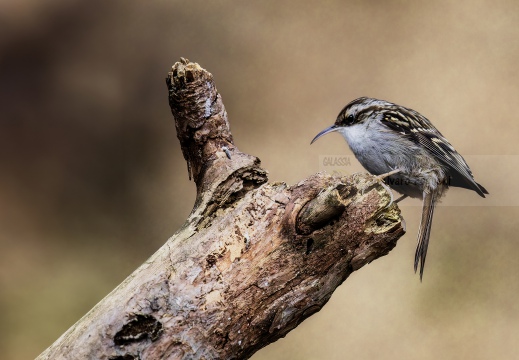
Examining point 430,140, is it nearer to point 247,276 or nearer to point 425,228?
point 425,228

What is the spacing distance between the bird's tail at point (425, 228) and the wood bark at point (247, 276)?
17.7 inches

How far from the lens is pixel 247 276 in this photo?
138cm

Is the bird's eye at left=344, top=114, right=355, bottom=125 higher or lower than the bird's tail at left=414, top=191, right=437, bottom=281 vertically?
higher

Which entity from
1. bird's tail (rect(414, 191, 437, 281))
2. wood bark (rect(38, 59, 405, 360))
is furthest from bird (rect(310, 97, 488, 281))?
wood bark (rect(38, 59, 405, 360))

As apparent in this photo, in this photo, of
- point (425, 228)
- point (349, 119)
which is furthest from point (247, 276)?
point (349, 119)

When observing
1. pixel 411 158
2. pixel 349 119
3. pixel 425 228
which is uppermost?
pixel 349 119

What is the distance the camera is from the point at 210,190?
1.66 meters

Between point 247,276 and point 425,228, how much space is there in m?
0.76

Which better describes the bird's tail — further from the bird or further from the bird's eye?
the bird's eye

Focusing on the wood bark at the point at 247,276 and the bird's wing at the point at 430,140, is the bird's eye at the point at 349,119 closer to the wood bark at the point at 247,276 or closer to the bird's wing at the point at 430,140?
the bird's wing at the point at 430,140

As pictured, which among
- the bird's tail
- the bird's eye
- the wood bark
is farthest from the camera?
the bird's eye

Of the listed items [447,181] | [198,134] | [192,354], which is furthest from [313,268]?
[447,181]

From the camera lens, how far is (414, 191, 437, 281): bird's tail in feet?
6.14

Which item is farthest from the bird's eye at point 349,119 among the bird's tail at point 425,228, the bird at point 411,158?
the bird's tail at point 425,228
